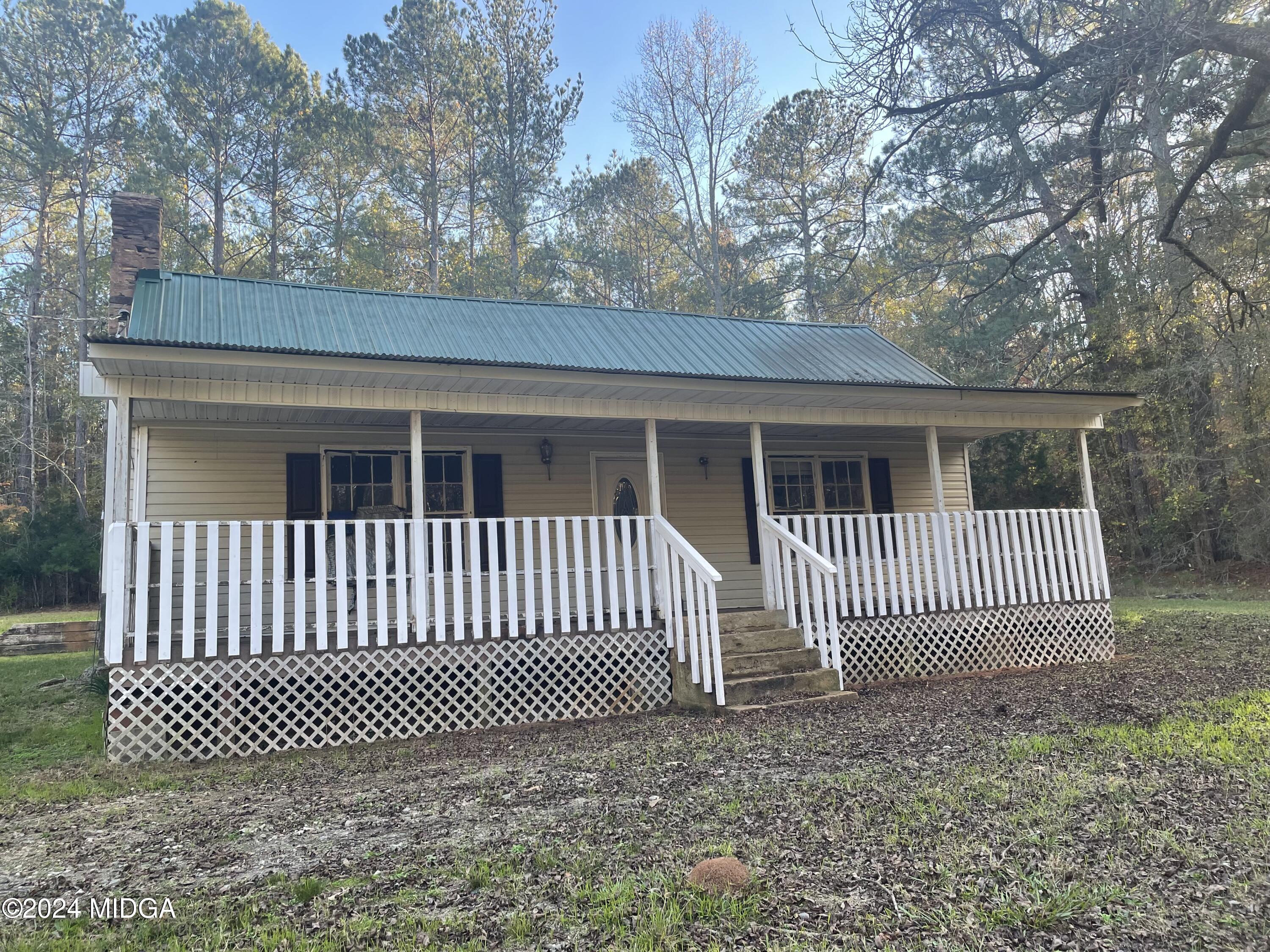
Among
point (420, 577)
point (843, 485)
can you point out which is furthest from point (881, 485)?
point (420, 577)

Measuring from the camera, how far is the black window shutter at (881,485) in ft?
→ 36.6

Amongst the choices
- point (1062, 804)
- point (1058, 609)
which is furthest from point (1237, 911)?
point (1058, 609)

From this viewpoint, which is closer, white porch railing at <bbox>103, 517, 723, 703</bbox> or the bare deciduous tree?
white porch railing at <bbox>103, 517, 723, 703</bbox>

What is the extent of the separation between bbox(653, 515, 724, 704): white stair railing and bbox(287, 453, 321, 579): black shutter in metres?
3.53

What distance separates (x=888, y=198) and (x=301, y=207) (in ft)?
55.5

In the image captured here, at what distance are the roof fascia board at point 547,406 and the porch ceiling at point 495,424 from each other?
0.88ft

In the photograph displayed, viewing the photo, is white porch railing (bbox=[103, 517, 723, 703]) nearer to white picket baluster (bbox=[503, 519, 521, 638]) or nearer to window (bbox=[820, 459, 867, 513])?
white picket baluster (bbox=[503, 519, 521, 638])

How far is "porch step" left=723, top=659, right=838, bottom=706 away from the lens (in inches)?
268

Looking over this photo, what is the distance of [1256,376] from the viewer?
1582cm

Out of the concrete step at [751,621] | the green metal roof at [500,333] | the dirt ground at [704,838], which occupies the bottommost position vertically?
the dirt ground at [704,838]

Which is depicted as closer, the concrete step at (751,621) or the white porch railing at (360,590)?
the white porch railing at (360,590)

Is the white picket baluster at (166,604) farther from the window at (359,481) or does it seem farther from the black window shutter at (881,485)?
the black window shutter at (881,485)

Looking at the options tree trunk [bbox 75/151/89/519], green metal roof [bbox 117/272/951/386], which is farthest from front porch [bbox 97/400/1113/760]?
tree trunk [bbox 75/151/89/519]

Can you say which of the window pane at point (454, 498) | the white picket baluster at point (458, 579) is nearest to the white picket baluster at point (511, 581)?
the white picket baluster at point (458, 579)
